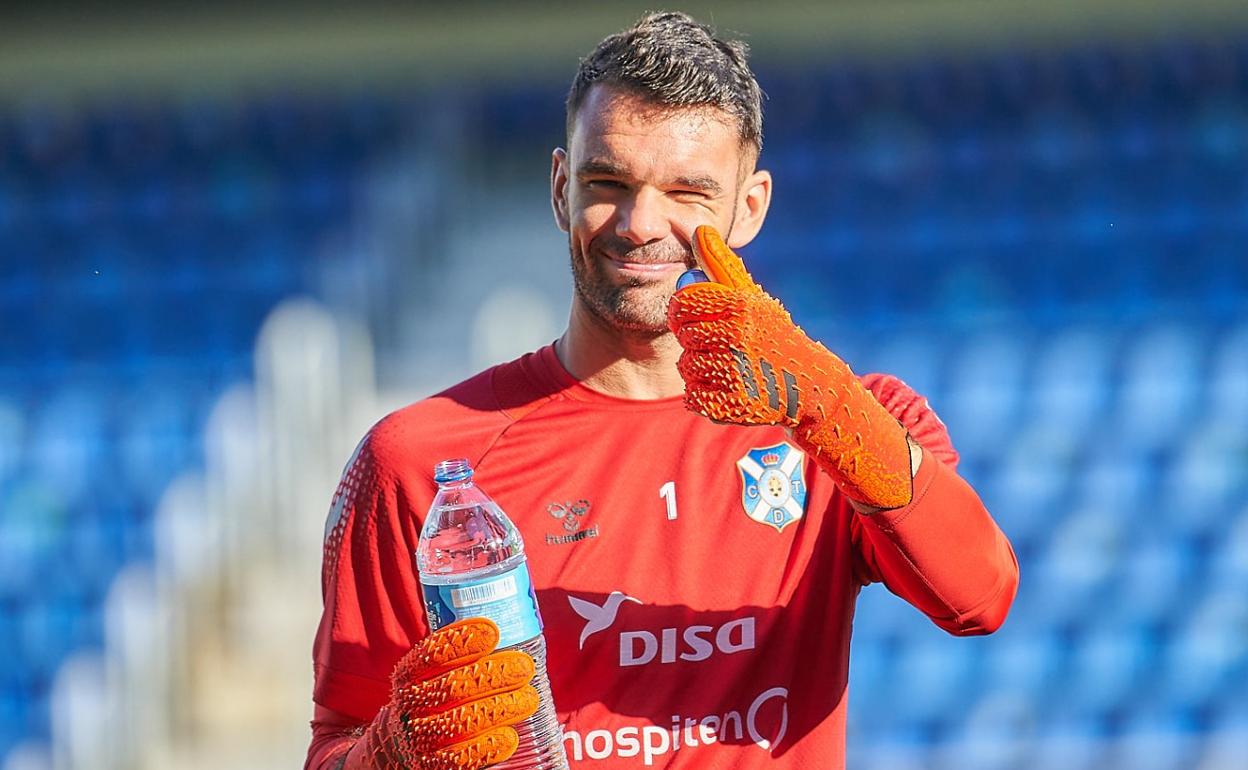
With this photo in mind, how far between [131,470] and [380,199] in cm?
158

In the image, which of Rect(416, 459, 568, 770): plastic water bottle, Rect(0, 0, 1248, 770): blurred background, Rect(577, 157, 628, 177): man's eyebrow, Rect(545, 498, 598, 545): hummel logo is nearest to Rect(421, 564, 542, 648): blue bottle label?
Rect(416, 459, 568, 770): plastic water bottle

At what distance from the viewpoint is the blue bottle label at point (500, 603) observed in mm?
1562

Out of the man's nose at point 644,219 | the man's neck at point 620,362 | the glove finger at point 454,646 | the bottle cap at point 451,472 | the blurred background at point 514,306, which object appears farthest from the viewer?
the blurred background at point 514,306

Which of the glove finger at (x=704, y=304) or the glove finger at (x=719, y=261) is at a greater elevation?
the glove finger at (x=719, y=261)

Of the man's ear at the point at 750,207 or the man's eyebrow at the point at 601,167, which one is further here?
the man's ear at the point at 750,207

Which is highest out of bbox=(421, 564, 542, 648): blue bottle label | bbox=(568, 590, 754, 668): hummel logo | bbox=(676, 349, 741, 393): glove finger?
bbox=(676, 349, 741, 393): glove finger

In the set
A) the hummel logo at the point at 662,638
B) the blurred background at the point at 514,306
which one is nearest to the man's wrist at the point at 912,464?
the hummel logo at the point at 662,638

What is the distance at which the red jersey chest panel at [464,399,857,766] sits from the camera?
179 cm

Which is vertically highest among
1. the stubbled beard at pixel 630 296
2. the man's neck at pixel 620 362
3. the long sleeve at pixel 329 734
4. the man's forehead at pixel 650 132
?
the man's forehead at pixel 650 132

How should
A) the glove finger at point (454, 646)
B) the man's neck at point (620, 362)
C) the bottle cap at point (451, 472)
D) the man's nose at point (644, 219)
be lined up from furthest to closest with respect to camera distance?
the man's neck at point (620, 362) → the man's nose at point (644, 219) → the bottle cap at point (451, 472) → the glove finger at point (454, 646)

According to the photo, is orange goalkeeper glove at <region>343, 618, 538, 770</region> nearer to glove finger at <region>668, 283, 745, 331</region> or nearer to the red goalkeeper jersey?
the red goalkeeper jersey

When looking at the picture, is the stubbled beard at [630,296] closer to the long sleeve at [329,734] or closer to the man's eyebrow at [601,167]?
the man's eyebrow at [601,167]

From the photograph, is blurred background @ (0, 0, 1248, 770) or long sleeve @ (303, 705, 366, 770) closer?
long sleeve @ (303, 705, 366, 770)

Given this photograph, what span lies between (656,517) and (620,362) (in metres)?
0.21
